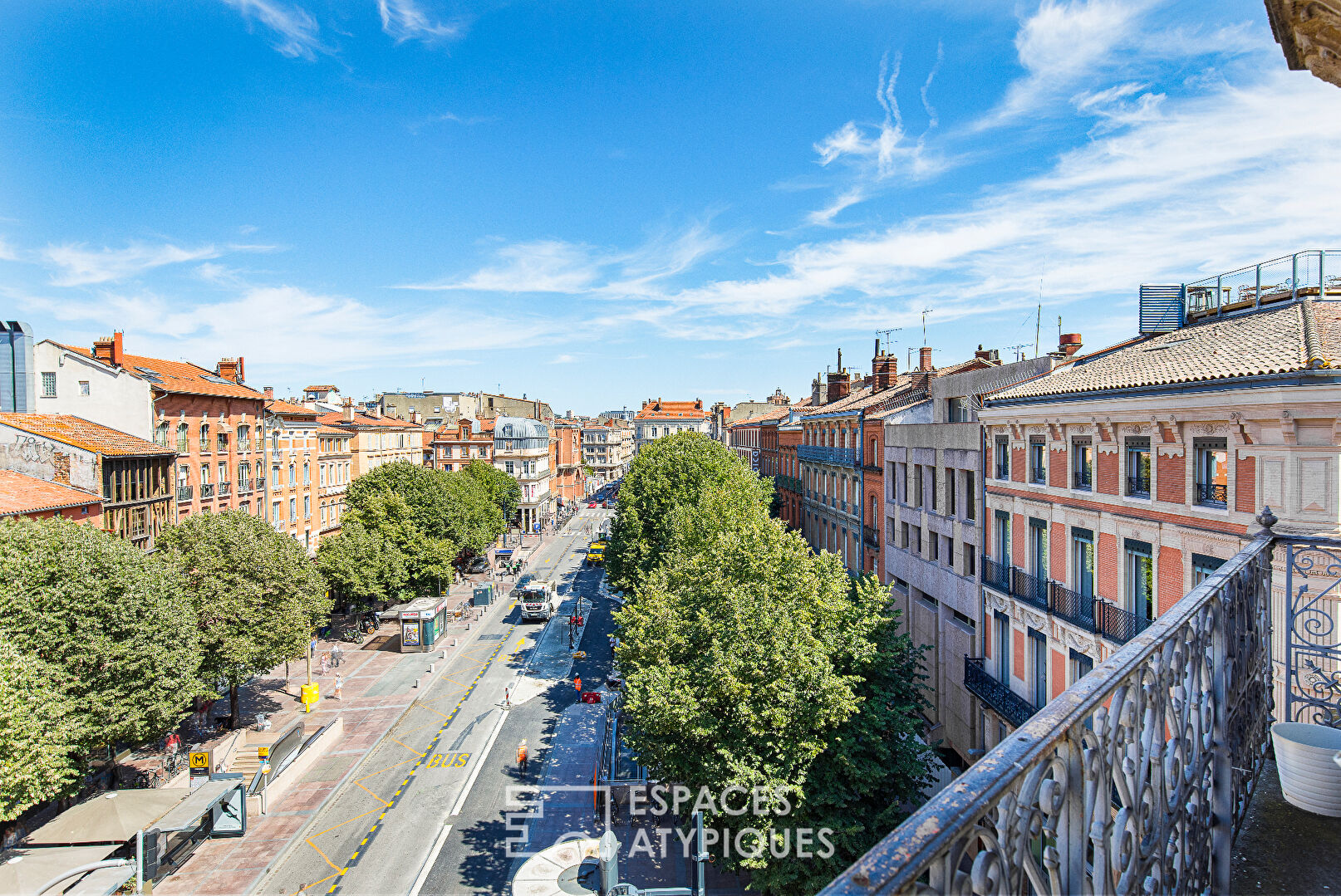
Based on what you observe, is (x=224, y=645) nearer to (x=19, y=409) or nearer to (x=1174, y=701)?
(x=19, y=409)

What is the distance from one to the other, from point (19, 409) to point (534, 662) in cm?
2744

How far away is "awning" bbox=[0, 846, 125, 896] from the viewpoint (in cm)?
1650

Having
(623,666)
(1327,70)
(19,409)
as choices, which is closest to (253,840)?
(623,666)

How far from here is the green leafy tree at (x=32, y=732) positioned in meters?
16.3

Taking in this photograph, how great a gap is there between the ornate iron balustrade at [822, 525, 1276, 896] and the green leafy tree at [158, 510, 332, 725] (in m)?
29.3

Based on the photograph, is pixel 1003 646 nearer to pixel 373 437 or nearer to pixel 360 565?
pixel 360 565

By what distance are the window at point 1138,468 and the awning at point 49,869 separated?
27027 millimetres

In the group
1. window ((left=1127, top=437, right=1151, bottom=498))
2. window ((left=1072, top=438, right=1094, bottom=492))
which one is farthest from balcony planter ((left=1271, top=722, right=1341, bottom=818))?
window ((left=1072, top=438, right=1094, bottom=492))

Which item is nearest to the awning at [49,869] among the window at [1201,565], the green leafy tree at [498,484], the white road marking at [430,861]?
the white road marking at [430,861]

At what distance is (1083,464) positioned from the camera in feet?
63.7

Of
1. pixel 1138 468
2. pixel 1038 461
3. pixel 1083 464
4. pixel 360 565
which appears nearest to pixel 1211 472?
pixel 1138 468

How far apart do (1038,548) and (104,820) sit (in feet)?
90.0

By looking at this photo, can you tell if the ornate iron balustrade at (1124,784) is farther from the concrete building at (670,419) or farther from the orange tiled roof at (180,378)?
the concrete building at (670,419)

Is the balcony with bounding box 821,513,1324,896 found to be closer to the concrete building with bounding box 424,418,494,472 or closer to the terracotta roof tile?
the terracotta roof tile
